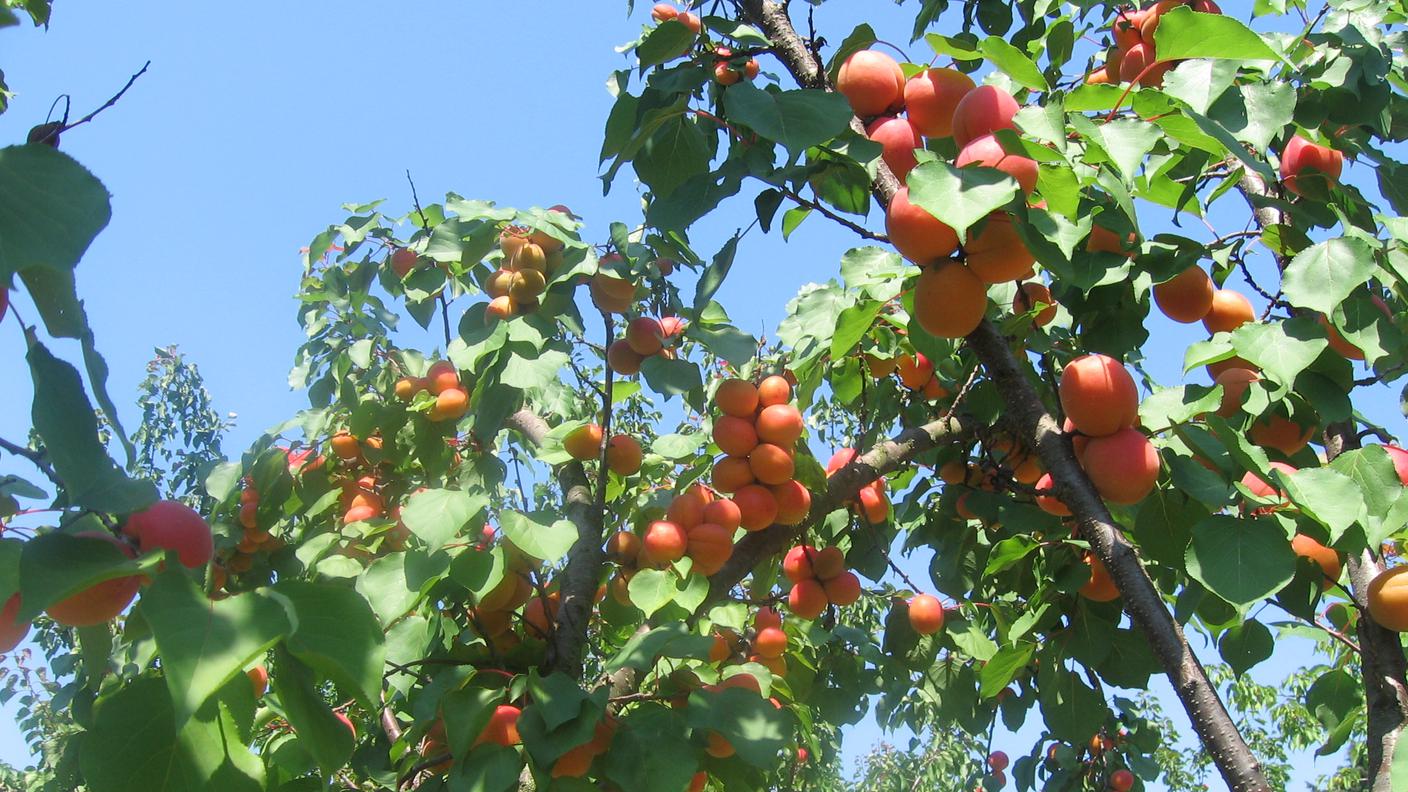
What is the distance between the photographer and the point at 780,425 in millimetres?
1999

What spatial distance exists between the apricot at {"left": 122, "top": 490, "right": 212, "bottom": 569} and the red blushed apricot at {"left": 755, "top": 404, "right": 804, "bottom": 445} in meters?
1.18

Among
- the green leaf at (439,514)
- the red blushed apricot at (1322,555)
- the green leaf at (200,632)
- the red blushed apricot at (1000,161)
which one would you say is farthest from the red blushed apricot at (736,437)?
the green leaf at (200,632)

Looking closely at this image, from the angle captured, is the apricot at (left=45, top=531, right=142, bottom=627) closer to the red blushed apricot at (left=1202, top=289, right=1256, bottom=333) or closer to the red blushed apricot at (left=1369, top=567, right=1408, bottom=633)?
the red blushed apricot at (left=1369, top=567, right=1408, bottom=633)

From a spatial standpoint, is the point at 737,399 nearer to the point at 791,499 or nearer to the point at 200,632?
the point at 791,499

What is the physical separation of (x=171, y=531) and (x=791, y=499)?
127 centimetres

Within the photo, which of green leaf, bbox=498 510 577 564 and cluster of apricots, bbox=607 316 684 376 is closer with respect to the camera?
green leaf, bbox=498 510 577 564

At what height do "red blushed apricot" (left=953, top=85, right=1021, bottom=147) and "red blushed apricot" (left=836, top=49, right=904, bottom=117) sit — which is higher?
"red blushed apricot" (left=836, top=49, right=904, bottom=117)

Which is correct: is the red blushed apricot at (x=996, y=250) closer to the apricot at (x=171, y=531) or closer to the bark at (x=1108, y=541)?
the bark at (x=1108, y=541)

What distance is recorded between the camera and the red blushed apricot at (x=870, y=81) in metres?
1.64

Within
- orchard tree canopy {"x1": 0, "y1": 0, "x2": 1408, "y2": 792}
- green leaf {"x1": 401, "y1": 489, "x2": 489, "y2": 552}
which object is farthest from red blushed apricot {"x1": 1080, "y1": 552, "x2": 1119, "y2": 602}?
green leaf {"x1": 401, "y1": 489, "x2": 489, "y2": 552}

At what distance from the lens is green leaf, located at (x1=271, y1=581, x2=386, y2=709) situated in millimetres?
720

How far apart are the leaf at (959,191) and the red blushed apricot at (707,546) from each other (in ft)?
2.91

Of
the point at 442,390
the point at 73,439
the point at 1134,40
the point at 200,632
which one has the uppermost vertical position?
the point at 1134,40

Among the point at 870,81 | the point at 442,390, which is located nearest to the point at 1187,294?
the point at 870,81
